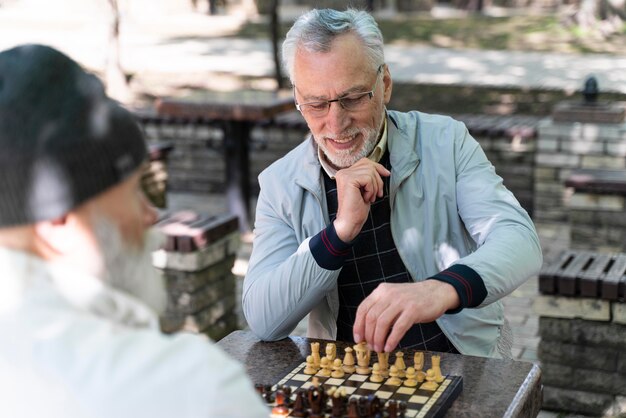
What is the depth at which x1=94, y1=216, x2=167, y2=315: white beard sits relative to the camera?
132cm

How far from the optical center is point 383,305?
89.3 inches

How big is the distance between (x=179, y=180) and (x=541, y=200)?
3599 mm

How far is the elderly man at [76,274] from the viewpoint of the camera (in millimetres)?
1204

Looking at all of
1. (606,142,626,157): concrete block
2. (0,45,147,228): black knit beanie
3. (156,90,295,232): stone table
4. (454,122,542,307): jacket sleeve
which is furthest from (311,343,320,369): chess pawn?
(606,142,626,157): concrete block

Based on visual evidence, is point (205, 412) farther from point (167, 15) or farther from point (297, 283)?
point (167, 15)

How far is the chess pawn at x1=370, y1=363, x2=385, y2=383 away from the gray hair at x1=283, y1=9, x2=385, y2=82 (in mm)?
967

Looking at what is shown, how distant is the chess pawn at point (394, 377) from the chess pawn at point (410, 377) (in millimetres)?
20

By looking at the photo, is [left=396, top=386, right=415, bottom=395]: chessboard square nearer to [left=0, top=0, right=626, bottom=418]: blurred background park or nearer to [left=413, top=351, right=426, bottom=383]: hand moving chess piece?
A: [left=413, top=351, right=426, bottom=383]: hand moving chess piece

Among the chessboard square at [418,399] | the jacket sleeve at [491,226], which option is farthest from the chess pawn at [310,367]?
the jacket sleeve at [491,226]

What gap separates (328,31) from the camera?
9.12 ft

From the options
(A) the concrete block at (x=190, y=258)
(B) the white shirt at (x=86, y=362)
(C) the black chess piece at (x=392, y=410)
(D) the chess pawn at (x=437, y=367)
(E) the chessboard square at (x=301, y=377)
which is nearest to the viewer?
(B) the white shirt at (x=86, y=362)

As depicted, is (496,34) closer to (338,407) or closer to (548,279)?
(548,279)

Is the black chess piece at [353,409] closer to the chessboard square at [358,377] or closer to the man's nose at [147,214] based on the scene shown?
the chessboard square at [358,377]

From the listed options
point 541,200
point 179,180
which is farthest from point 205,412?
point 179,180
